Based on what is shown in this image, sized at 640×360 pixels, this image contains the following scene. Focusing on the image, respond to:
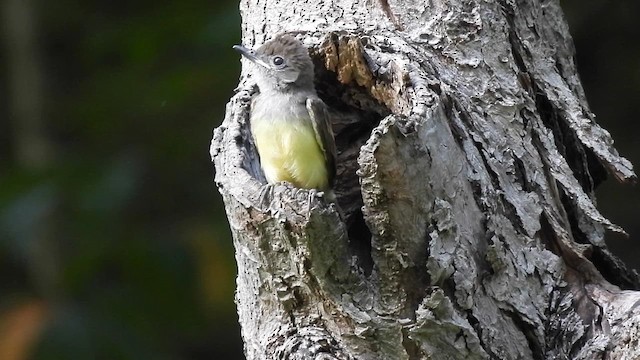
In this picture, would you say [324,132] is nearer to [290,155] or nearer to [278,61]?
[290,155]

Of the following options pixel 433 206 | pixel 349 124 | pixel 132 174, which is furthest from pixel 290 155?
pixel 132 174

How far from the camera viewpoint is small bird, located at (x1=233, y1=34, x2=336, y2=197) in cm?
407

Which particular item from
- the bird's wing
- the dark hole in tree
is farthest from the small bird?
the dark hole in tree

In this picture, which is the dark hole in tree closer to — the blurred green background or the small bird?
the small bird

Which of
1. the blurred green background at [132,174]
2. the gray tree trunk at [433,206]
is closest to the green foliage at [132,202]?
the blurred green background at [132,174]

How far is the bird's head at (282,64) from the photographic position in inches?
162

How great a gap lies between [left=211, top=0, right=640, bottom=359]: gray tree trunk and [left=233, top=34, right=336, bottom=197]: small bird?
0.07m

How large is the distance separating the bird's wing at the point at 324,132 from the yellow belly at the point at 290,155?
0.02 m

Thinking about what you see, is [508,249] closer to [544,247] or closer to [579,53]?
[544,247]

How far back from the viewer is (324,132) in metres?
4.08

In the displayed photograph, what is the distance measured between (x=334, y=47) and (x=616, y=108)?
125 inches

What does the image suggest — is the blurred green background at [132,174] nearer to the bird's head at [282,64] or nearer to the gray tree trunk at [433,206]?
the bird's head at [282,64]

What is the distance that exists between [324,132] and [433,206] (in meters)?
0.69

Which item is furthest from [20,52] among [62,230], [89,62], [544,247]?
[544,247]
